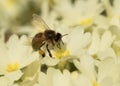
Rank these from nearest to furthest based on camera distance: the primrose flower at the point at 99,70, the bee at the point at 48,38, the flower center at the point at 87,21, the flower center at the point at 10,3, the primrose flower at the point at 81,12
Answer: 1. the primrose flower at the point at 99,70
2. the bee at the point at 48,38
3. the flower center at the point at 87,21
4. the primrose flower at the point at 81,12
5. the flower center at the point at 10,3

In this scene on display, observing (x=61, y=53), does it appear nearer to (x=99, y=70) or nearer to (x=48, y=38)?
(x=48, y=38)

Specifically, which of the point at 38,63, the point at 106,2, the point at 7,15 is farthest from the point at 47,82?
the point at 7,15

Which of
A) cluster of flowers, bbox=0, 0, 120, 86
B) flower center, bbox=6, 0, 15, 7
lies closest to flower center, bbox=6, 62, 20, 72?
cluster of flowers, bbox=0, 0, 120, 86

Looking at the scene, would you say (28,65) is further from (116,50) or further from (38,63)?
(116,50)

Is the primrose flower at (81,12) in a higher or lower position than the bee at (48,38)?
higher

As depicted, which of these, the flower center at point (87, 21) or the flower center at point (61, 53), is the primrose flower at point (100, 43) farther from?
the flower center at point (87, 21)

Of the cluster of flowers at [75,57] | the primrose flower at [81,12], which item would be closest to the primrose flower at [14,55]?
the cluster of flowers at [75,57]

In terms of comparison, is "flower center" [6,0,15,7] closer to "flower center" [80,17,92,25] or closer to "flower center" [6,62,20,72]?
"flower center" [80,17,92,25]
